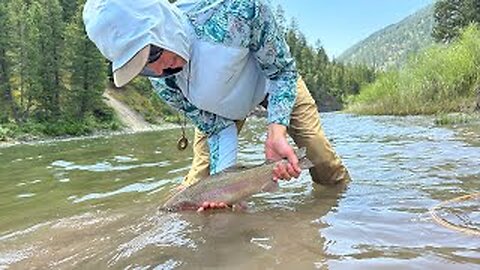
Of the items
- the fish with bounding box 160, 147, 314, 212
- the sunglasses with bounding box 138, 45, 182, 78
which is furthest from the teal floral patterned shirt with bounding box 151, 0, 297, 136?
the fish with bounding box 160, 147, 314, 212

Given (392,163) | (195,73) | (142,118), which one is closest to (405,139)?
(392,163)

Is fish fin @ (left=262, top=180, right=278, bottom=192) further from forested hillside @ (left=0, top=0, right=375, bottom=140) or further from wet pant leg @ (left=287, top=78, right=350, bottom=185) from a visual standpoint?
forested hillside @ (left=0, top=0, right=375, bottom=140)

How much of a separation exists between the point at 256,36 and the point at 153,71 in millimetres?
703

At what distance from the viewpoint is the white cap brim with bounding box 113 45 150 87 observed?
2.97 metres

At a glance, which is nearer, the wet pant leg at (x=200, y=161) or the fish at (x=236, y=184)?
the fish at (x=236, y=184)

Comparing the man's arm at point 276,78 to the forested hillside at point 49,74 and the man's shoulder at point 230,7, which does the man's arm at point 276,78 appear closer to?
the man's shoulder at point 230,7

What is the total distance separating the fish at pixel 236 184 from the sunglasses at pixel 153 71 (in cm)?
78

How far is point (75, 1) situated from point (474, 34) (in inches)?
2063

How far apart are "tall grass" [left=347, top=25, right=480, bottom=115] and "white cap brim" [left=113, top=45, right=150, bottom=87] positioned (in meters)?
16.1

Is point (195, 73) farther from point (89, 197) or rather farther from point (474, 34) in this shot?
point (474, 34)

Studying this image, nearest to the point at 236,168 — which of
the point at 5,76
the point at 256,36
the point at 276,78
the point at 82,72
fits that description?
the point at 276,78

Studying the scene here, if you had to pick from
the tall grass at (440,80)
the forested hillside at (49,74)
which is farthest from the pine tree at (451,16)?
the tall grass at (440,80)

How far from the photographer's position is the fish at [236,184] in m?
3.71

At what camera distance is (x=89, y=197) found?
617 centimetres
